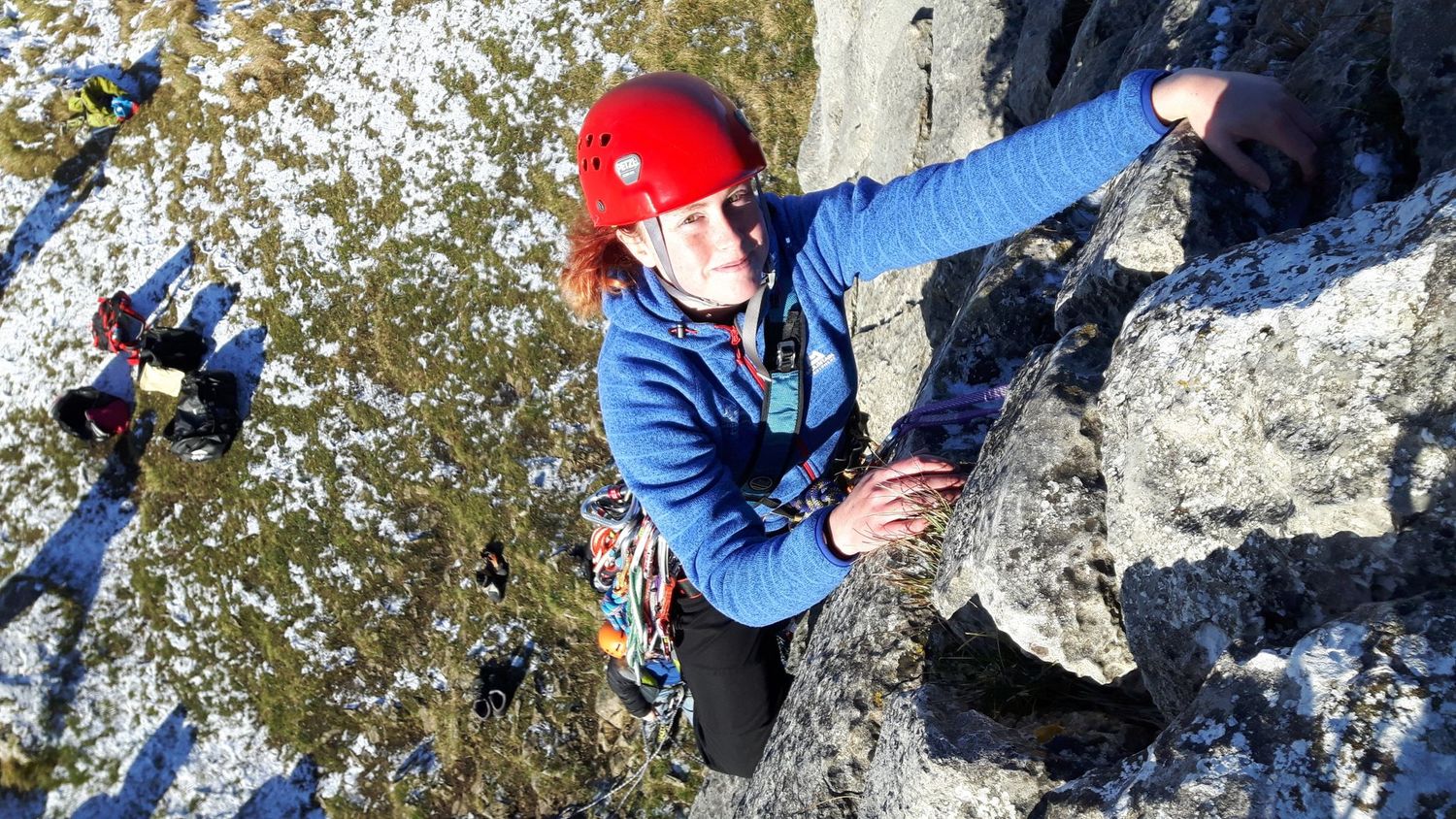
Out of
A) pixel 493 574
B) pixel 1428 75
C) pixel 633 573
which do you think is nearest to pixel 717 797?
pixel 633 573

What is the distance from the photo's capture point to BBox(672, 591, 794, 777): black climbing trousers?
5.91 metres

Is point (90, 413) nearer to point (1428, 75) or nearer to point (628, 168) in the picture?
point (628, 168)

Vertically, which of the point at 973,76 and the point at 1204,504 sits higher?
the point at 973,76

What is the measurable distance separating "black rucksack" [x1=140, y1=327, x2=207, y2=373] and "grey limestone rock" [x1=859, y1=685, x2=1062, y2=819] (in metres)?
13.1

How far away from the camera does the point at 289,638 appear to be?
1108 cm

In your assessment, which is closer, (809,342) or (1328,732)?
(1328,732)

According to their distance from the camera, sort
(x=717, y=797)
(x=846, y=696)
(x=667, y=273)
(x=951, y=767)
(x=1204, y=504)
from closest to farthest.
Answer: (x=1204, y=504)
(x=951, y=767)
(x=846, y=696)
(x=667, y=273)
(x=717, y=797)

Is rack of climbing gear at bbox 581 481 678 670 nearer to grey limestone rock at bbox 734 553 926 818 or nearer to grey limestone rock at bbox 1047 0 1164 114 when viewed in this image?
grey limestone rock at bbox 734 553 926 818

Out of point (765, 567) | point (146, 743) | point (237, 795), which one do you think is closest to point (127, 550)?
point (146, 743)

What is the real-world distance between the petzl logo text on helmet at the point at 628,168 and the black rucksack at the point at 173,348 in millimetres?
11531

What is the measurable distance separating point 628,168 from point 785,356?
Answer: 1265 millimetres

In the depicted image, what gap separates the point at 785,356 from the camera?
4480 mm

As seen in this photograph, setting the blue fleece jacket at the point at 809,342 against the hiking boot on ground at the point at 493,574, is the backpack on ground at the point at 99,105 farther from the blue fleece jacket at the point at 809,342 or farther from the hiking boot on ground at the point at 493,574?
the blue fleece jacket at the point at 809,342

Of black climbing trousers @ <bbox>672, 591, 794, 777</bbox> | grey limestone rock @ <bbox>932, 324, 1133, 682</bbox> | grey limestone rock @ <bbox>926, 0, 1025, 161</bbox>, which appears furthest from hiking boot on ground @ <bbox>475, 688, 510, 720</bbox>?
grey limestone rock @ <bbox>932, 324, 1133, 682</bbox>
